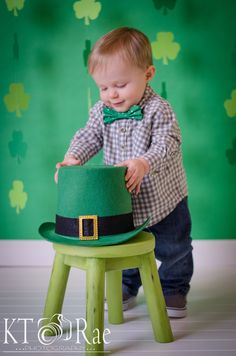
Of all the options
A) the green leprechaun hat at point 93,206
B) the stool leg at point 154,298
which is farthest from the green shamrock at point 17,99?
→ the stool leg at point 154,298

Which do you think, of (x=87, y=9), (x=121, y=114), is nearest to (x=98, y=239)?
(x=121, y=114)

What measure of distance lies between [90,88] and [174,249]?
2.37ft

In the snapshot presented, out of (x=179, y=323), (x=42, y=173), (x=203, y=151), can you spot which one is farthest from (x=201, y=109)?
(x=179, y=323)

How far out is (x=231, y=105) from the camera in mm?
1990

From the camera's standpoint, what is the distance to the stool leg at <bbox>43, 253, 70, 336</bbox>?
1292 mm

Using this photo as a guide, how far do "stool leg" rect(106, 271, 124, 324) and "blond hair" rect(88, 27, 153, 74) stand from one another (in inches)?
20.0

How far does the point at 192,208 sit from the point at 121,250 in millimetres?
Answer: 864

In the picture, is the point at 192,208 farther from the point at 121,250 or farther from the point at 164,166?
the point at 121,250

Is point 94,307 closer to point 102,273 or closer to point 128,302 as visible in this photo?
point 102,273

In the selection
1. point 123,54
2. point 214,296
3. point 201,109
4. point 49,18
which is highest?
point 49,18

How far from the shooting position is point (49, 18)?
199 cm

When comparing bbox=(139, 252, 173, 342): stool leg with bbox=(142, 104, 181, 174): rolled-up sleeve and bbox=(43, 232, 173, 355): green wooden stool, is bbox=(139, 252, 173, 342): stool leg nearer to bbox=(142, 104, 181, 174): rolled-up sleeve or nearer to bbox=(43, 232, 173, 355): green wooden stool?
bbox=(43, 232, 173, 355): green wooden stool

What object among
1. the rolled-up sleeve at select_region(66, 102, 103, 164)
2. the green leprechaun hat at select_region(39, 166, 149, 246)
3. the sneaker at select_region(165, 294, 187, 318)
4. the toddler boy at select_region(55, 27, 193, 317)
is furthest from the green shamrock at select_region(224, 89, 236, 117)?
the green leprechaun hat at select_region(39, 166, 149, 246)

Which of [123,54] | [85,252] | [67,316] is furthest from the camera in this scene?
[67,316]
